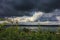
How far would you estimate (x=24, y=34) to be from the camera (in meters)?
4.23

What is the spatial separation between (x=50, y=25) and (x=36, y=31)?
0.45m

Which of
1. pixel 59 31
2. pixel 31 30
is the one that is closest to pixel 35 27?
pixel 31 30

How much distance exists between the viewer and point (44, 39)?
416 cm

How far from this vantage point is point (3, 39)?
4293 millimetres

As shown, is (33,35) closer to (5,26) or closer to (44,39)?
(44,39)

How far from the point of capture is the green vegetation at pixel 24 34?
4211 millimetres

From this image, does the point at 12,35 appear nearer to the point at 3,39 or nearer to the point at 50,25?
the point at 3,39

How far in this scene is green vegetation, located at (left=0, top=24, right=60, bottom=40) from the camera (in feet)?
13.8

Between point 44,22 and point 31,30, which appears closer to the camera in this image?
point 31,30

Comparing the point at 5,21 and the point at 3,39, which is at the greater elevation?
the point at 5,21

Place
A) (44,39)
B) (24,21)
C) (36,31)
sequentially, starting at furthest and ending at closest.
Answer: (24,21) → (36,31) → (44,39)

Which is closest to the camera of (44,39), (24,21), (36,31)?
(44,39)

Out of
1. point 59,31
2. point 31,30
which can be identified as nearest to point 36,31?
point 31,30

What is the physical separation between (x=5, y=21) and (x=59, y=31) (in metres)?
0.96
